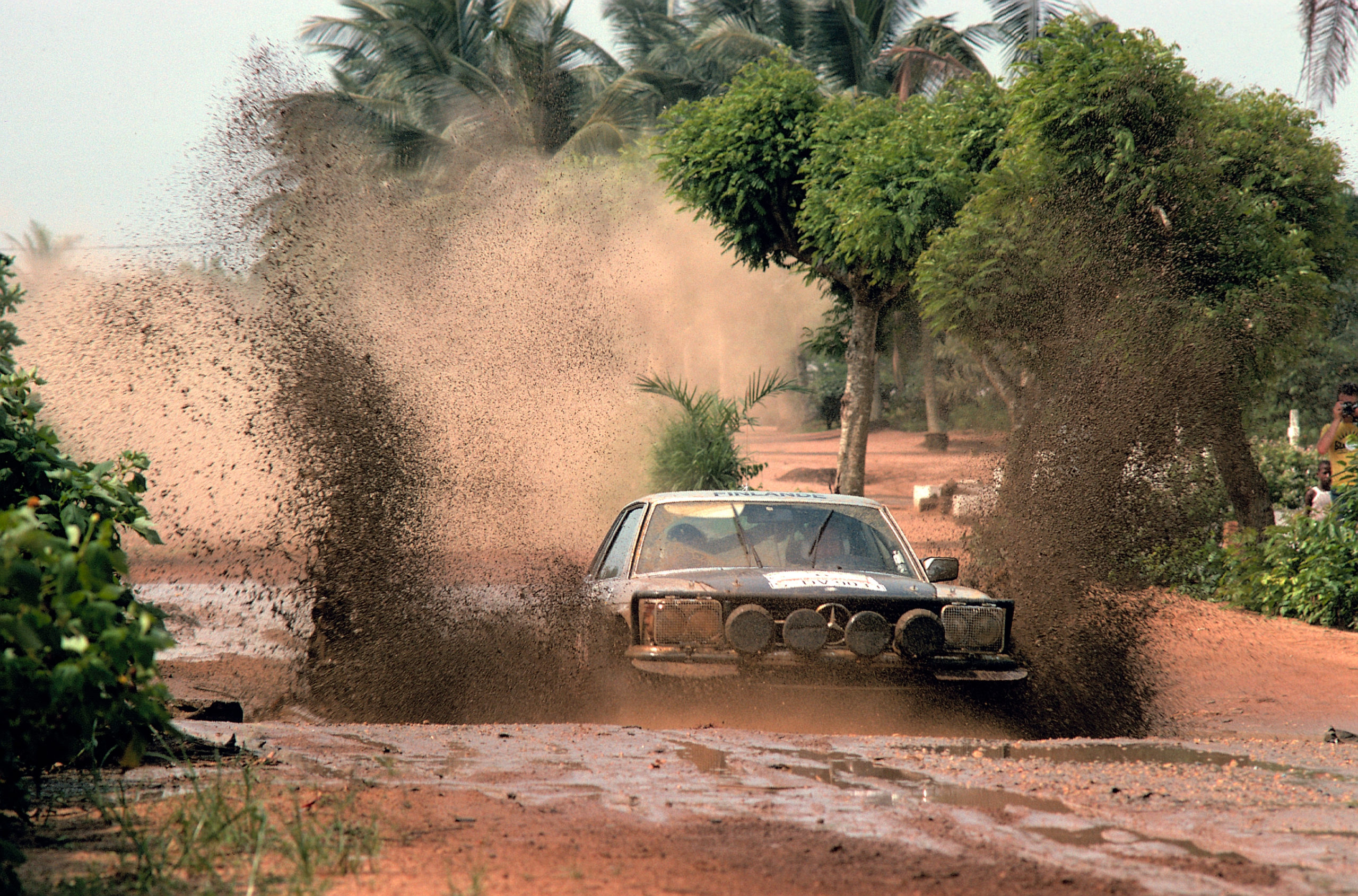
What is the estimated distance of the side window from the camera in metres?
6.20

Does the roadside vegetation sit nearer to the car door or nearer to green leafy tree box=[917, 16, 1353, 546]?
the car door

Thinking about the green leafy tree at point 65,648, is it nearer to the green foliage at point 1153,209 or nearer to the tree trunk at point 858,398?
the green foliage at point 1153,209

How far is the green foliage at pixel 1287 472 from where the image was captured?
17219 millimetres

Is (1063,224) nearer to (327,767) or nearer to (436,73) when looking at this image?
(327,767)

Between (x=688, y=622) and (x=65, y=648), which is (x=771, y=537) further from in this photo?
(x=65, y=648)

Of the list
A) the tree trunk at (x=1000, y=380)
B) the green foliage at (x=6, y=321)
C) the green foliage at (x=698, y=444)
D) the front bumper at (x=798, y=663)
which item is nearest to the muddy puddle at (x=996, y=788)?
the front bumper at (x=798, y=663)

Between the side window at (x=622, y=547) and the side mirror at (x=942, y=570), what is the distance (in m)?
1.58

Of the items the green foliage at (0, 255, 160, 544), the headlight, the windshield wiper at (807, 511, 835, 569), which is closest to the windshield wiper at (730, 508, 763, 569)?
the windshield wiper at (807, 511, 835, 569)

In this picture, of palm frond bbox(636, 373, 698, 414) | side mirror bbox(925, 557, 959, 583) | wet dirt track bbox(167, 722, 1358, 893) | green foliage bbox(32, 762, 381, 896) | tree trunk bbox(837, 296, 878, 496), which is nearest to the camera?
green foliage bbox(32, 762, 381, 896)

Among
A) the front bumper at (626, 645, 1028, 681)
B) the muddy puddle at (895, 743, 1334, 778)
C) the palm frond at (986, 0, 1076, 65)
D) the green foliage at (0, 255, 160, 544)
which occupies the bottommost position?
the muddy puddle at (895, 743, 1334, 778)

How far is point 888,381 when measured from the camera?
41.9m

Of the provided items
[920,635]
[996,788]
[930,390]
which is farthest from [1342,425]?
[930,390]

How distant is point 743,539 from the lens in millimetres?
6082

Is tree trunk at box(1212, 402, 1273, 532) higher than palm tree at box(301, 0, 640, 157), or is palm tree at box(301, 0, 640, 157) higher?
palm tree at box(301, 0, 640, 157)
